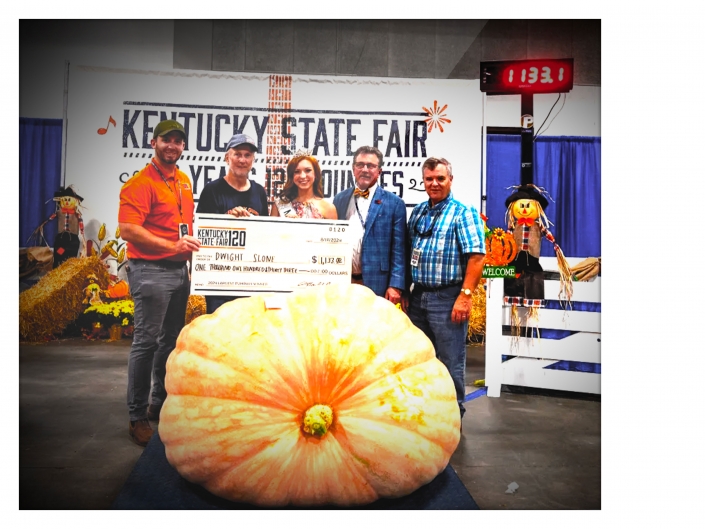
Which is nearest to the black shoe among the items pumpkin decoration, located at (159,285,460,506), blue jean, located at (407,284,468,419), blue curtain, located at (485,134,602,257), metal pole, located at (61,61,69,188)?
pumpkin decoration, located at (159,285,460,506)

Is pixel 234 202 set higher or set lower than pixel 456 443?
higher

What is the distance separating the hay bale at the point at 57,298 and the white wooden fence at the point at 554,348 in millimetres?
1873

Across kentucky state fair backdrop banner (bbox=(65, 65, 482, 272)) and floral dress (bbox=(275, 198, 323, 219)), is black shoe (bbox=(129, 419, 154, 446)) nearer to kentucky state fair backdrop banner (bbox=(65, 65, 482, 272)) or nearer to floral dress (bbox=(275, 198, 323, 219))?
kentucky state fair backdrop banner (bbox=(65, 65, 482, 272))

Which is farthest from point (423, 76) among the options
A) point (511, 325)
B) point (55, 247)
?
point (55, 247)

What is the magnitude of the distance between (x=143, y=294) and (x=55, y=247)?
0.44m

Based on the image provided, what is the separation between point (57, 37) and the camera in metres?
2.39

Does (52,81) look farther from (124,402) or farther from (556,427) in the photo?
(556,427)

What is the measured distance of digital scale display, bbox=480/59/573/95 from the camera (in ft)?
8.05

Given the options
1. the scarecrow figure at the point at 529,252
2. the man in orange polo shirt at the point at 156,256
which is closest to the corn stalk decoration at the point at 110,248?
the man in orange polo shirt at the point at 156,256

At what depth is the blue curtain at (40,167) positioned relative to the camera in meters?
2.37

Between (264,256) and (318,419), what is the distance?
74 cm

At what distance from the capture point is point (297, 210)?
A: 238cm

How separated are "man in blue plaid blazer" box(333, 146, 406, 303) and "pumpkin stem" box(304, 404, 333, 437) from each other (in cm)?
59

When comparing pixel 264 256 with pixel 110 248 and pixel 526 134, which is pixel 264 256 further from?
pixel 526 134
